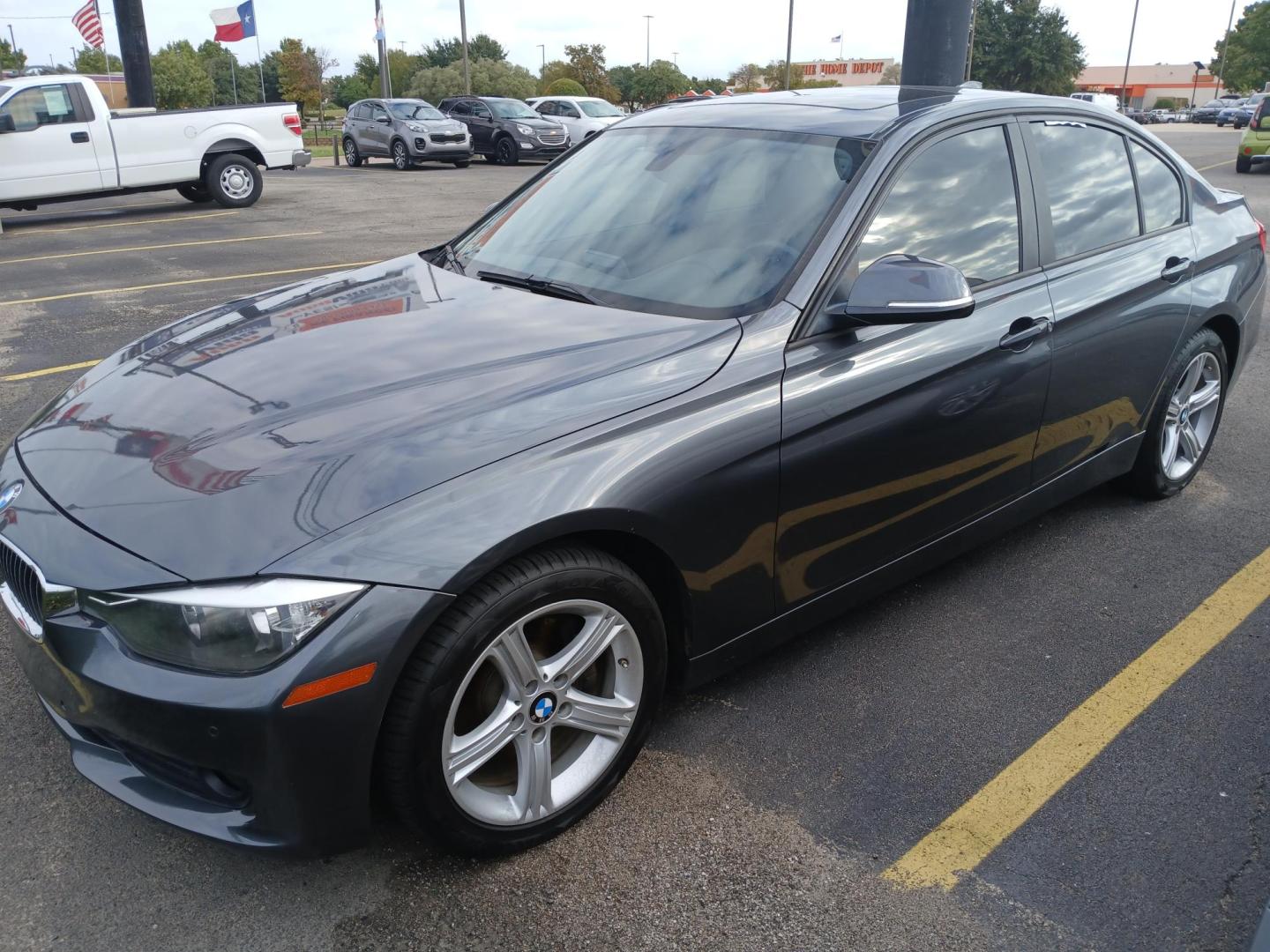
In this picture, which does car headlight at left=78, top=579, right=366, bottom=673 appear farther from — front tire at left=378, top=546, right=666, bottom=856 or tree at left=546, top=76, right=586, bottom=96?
tree at left=546, top=76, right=586, bottom=96

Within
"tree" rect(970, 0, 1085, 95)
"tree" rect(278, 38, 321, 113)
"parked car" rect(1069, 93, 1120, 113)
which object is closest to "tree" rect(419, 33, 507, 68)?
"tree" rect(278, 38, 321, 113)

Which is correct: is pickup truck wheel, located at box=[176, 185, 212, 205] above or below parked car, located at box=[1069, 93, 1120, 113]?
below

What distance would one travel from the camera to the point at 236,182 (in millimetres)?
14883

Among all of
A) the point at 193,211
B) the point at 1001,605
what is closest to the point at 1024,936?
the point at 1001,605

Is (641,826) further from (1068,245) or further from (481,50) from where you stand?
(481,50)

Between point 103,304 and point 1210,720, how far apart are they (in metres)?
8.25

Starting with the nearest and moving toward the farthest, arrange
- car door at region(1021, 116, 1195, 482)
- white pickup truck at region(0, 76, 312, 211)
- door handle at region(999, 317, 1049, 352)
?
door handle at region(999, 317, 1049, 352)
car door at region(1021, 116, 1195, 482)
white pickup truck at region(0, 76, 312, 211)

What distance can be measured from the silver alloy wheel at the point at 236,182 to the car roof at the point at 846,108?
12547 millimetres

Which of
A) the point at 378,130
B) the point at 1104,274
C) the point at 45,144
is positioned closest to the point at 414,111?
the point at 378,130

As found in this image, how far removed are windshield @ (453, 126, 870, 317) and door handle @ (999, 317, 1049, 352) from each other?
73cm

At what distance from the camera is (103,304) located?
27.5 ft

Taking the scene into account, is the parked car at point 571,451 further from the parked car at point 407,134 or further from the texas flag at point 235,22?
the texas flag at point 235,22

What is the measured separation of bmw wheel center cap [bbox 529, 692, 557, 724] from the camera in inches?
92.6

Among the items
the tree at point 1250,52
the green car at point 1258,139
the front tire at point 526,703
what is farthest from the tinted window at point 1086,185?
the tree at point 1250,52
